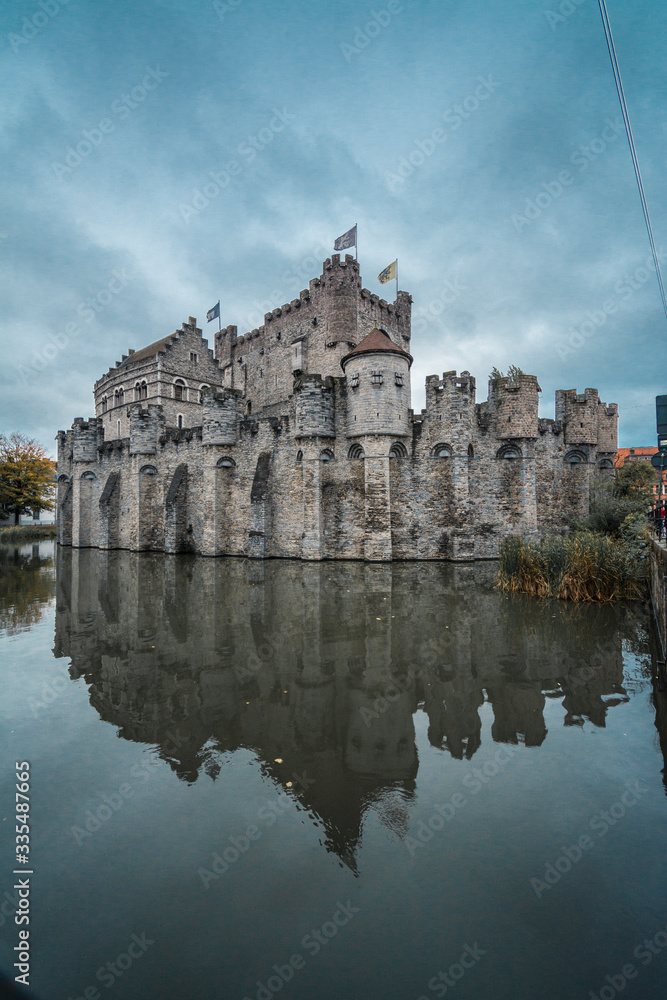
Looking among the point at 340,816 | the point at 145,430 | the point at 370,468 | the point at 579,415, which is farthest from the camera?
the point at 145,430

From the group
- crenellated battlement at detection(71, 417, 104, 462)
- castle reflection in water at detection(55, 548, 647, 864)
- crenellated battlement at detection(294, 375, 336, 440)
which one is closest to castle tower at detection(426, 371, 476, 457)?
crenellated battlement at detection(294, 375, 336, 440)

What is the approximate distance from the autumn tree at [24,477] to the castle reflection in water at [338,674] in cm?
3050

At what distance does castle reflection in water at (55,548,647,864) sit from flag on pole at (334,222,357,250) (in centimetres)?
2233

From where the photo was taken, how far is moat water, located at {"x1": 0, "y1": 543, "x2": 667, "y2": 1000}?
8.56 ft

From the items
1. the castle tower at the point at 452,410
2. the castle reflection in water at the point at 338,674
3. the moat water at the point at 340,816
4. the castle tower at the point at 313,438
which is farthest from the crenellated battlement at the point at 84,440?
the moat water at the point at 340,816

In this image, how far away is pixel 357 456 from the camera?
19875mm

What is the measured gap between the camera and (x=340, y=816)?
12.7 feet

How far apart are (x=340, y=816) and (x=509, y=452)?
18.0 m

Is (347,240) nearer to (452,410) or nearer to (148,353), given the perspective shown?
(452,410)

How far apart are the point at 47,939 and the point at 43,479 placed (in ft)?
139

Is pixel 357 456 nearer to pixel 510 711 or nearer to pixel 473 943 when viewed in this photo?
pixel 510 711

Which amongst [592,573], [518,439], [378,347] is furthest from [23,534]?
[592,573]

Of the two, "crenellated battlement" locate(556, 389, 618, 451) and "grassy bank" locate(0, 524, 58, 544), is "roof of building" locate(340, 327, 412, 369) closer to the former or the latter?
"crenellated battlement" locate(556, 389, 618, 451)

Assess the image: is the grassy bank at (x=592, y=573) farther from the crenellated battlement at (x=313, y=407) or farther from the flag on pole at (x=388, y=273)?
the flag on pole at (x=388, y=273)
